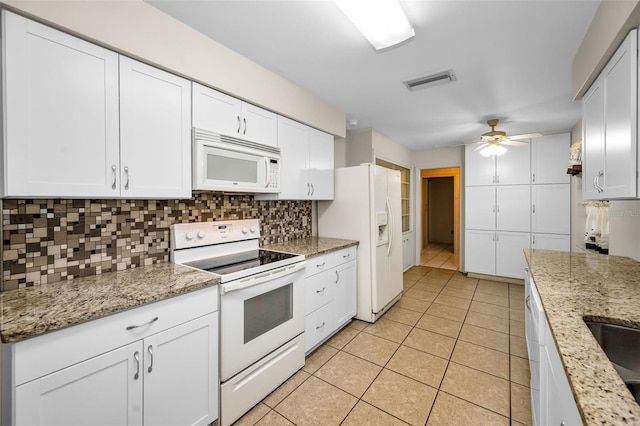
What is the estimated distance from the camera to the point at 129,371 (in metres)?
1.25

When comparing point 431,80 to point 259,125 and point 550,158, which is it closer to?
point 259,125

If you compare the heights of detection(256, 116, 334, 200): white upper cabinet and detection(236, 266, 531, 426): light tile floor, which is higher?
detection(256, 116, 334, 200): white upper cabinet

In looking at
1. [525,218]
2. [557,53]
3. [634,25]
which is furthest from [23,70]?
[525,218]

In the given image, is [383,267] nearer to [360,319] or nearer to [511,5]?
[360,319]

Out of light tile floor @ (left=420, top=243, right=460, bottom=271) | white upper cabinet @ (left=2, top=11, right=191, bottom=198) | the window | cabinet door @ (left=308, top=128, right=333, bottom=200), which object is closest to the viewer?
white upper cabinet @ (left=2, top=11, right=191, bottom=198)

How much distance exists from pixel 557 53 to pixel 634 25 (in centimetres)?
92

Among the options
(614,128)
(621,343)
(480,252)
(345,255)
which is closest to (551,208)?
(480,252)

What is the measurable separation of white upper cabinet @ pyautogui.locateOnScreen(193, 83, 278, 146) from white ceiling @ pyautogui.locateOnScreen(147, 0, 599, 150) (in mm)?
386

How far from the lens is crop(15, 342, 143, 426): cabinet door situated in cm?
101

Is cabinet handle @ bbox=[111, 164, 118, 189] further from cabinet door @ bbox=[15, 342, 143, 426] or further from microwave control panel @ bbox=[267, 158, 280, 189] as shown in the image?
microwave control panel @ bbox=[267, 158, 280, 189]

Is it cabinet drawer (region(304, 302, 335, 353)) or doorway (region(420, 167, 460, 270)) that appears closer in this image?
cabinet drawer (region(304, 302, 335, 353))

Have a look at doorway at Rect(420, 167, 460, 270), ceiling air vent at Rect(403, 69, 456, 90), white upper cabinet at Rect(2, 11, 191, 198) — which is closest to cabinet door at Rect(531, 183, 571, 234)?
ceiling air vent at Rect(403, 69, 456, 90)

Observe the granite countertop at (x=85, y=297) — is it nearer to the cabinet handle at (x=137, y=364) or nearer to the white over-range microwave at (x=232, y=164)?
the cabinet handle at (x=137, y=364)

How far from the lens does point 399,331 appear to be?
9.36ft
